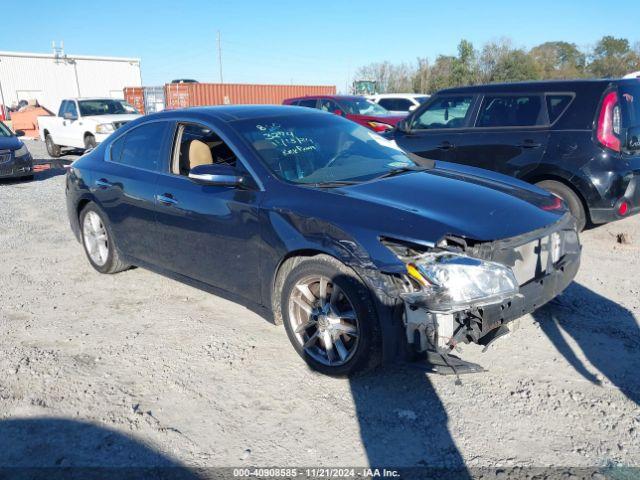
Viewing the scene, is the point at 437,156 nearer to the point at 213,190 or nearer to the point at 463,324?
the point at 213,190

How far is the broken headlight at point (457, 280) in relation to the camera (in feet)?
9.70

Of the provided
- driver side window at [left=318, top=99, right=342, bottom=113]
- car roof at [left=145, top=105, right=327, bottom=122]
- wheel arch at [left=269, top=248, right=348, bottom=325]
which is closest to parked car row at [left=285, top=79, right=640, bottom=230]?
car roof at [left=145, top=105, right=327, bottom=122]

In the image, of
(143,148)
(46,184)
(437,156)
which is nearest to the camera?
(143,148)

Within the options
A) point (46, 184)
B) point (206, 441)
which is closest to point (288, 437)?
point (206, 441)

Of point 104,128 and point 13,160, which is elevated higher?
point 104,128

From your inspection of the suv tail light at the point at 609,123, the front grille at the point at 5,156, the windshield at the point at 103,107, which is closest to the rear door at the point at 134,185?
the suv tail light at the point at 609,123

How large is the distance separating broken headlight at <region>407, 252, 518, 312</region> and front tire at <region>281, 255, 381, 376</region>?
0.35 meters

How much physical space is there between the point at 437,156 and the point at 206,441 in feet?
17.3

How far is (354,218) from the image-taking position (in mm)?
3316

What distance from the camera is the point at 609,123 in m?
5.89

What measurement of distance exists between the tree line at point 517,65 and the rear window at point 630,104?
117 ft

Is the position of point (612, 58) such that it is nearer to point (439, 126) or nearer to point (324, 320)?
point (439, 126)

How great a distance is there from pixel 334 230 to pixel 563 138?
395 cm

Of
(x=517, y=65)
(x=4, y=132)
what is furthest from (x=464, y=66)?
(x=4, y=132)
